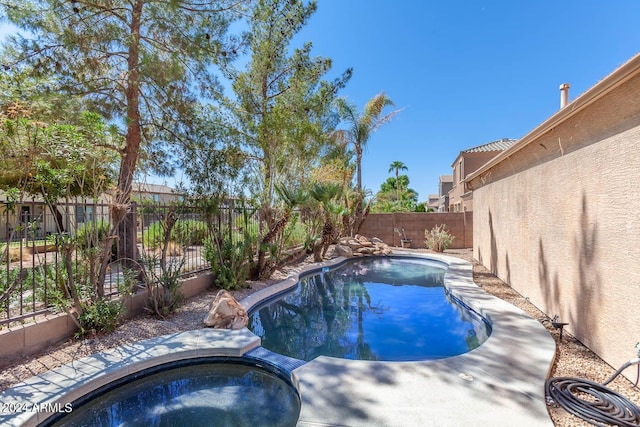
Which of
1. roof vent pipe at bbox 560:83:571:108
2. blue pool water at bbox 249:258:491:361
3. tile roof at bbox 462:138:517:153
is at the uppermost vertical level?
tile roof at bbox 462:138:517:153

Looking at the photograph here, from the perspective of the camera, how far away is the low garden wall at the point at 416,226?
18359mm

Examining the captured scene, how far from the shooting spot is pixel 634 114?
3695 millimetres

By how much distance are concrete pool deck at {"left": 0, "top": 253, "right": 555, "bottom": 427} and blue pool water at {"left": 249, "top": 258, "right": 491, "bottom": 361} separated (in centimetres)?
96

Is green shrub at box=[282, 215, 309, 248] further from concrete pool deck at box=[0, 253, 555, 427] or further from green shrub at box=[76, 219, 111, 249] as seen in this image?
concrete pool deck at box=[0, 253, 555, 427]

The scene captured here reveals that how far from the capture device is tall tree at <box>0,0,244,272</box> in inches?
277

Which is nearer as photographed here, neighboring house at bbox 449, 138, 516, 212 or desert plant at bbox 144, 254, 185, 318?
desert plant at bbox 144, 254, 185, 318

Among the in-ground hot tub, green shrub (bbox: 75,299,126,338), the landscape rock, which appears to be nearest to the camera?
the in-ground hot tub

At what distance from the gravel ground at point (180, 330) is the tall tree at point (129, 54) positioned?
2.59 meters

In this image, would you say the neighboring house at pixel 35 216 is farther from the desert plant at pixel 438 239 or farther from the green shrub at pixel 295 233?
the desert plant at pixel 438 239

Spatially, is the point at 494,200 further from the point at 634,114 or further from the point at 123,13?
the point at 123,13

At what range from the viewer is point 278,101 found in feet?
38.3

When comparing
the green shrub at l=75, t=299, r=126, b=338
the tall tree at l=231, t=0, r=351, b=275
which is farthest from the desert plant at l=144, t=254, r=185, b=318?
the tall tree at l=231, t=0, r=351, b=275

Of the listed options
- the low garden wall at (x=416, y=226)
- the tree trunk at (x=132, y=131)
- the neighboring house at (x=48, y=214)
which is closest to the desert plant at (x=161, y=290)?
the neighboring house at (x=48, y=214)

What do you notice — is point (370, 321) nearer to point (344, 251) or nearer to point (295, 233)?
point (295, 233)
